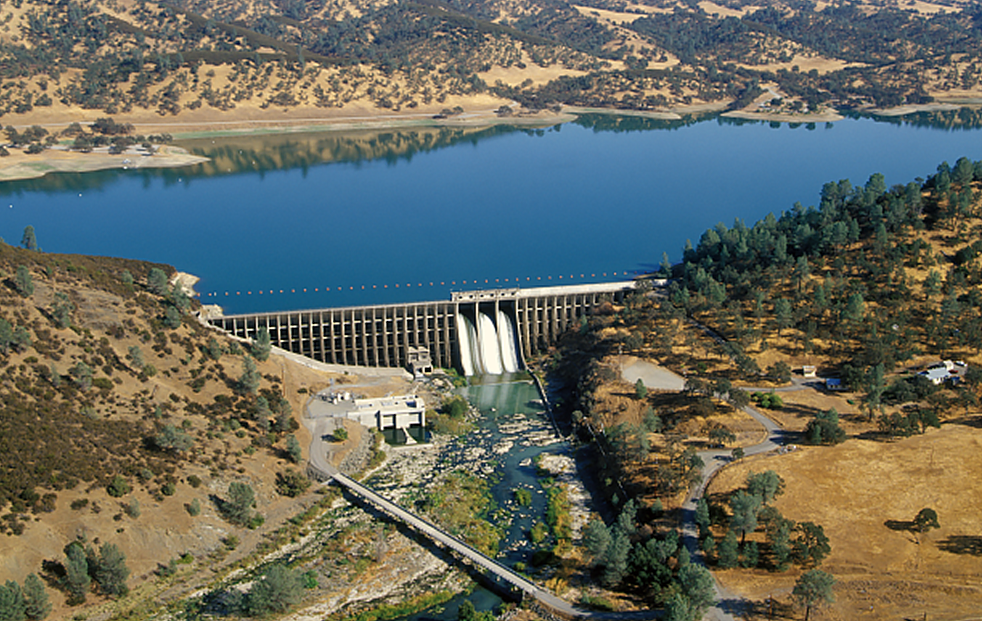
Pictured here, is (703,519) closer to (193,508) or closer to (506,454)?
(506,454)

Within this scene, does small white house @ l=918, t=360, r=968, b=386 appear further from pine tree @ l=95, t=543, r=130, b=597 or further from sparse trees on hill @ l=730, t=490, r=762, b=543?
pine tree @ l=95, t=543, r=130, b=597

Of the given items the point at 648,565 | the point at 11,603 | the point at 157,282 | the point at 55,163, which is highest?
the point at 55,163

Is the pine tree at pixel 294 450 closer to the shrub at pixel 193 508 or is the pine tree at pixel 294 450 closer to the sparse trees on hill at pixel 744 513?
the shrub at pixel 193 508

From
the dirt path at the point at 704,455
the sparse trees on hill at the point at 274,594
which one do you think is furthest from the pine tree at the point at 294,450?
the dirt path at the point at 704,455

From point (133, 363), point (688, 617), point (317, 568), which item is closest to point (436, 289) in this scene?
point (133, 363)

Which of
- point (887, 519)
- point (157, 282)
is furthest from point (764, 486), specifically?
point (157, 282)

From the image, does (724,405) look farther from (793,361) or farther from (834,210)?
(834,210)

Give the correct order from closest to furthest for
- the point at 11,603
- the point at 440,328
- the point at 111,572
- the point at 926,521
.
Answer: the point at 11,603, the point at 111,572, the point at 926,521, the point at 440,328
